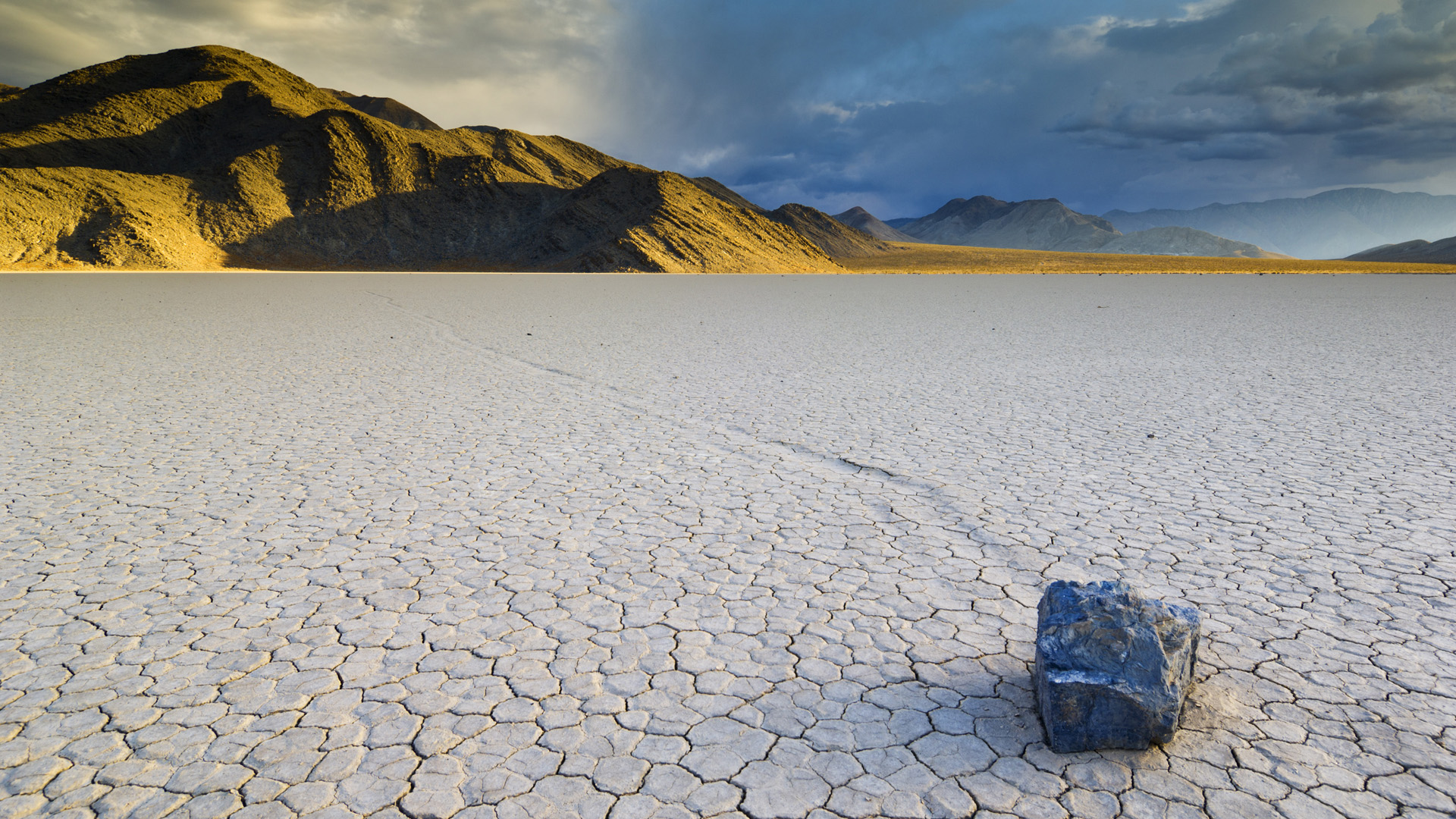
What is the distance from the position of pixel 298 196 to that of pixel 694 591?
248 ft

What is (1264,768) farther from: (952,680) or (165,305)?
(165,305)

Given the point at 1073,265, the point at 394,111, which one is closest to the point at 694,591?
the point at 1073,265

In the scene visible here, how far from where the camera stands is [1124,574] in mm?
3953

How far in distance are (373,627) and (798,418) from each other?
4921mm

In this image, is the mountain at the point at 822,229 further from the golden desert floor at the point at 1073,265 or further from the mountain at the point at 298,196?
the mountain at the point at 298,196

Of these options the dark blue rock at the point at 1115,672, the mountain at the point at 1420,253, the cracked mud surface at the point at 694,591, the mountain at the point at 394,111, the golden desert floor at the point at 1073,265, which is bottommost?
the cracked mud surface at the point at 694,591

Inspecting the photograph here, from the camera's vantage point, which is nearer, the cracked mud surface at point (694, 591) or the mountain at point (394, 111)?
the cracked mud surface at point (694, 591)

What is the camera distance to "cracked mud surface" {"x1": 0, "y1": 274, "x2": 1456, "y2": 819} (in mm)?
2449

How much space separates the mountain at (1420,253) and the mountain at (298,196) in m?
106

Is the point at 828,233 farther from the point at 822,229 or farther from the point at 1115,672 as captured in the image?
the point at 1115,672

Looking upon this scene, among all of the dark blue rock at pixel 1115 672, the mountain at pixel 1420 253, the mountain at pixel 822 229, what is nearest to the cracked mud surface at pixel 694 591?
the dark blue rock at pixel 1115 672

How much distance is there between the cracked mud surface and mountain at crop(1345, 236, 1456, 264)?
138 metres

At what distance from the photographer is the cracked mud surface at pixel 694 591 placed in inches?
96.4

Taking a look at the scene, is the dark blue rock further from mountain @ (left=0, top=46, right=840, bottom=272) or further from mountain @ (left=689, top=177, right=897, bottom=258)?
mountain @ (left=689, top=177, right=897, bottom=258)
